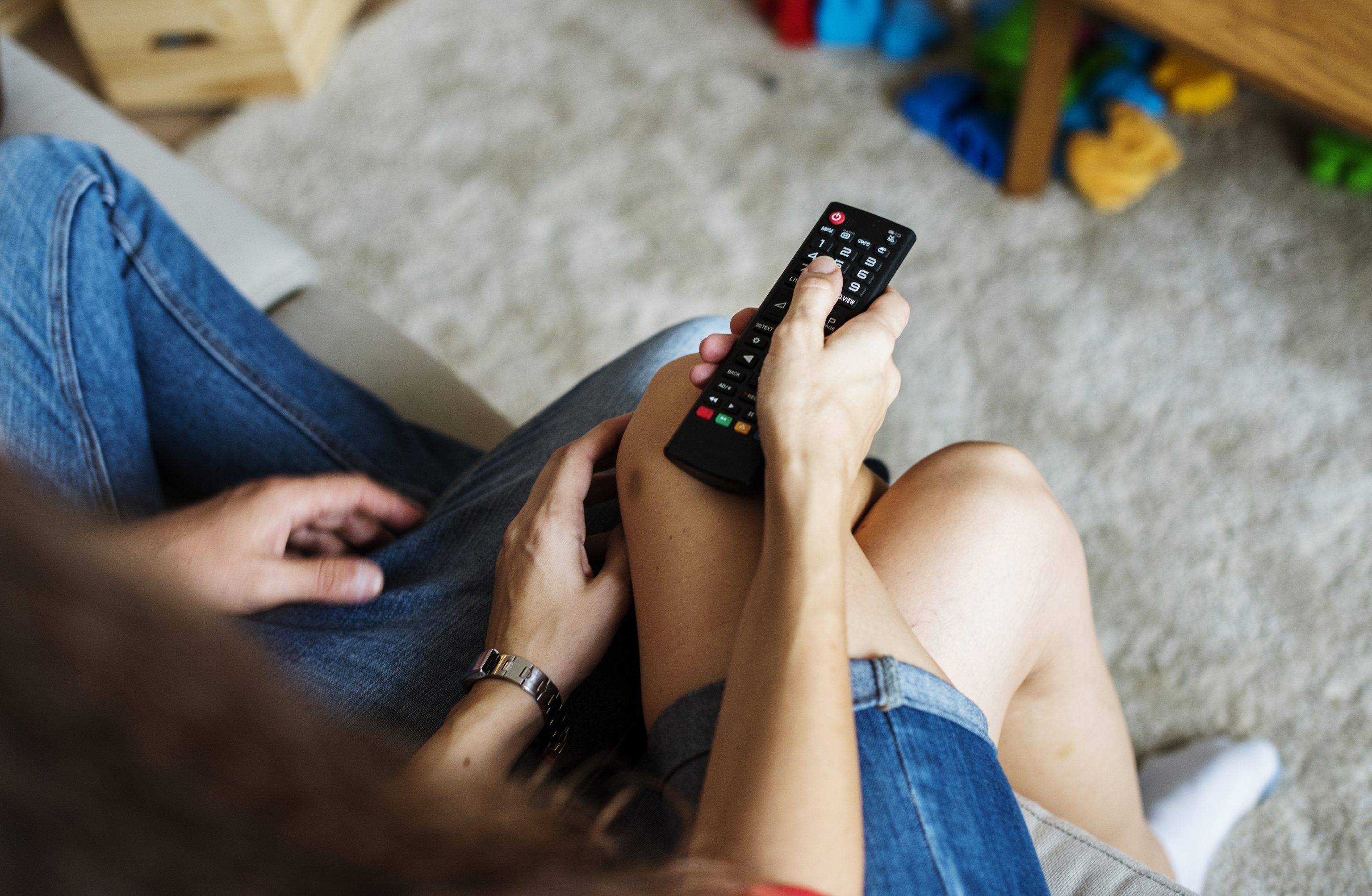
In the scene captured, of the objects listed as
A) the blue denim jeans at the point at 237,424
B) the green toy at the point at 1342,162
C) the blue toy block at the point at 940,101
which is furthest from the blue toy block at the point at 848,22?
the blue denim jeans at the point at 237,424

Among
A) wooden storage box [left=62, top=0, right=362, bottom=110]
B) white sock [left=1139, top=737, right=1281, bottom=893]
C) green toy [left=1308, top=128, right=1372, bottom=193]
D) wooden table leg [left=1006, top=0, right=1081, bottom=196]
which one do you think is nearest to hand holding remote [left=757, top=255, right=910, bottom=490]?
white sock [left=1139, top=737, right=1281, bottom=893]

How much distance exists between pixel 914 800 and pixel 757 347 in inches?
10.4

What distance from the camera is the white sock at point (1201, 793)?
852 mm

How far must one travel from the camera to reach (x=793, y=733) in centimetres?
41

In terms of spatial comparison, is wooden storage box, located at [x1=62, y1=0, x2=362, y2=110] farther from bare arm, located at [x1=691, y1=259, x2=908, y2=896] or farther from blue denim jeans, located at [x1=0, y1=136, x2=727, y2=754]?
bare arm, located at [x1=691, y1=259, x2=908, y2=896]

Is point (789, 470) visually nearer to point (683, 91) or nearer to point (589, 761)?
point (589, 761)

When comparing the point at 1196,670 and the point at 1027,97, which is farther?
the point at 1027,97

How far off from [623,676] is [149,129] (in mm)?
1554

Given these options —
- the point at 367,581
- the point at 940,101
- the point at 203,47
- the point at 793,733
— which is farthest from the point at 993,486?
the point at 203,47

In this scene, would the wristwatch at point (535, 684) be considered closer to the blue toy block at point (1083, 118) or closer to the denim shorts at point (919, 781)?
the denim shorts at point (919, 781)

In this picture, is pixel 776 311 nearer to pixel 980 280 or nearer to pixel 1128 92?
pixel 980 280

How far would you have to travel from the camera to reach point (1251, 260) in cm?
129

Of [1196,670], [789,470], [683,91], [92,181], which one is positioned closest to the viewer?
[789,470]

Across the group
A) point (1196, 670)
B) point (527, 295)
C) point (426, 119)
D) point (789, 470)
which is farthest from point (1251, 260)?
point (426, 119)
